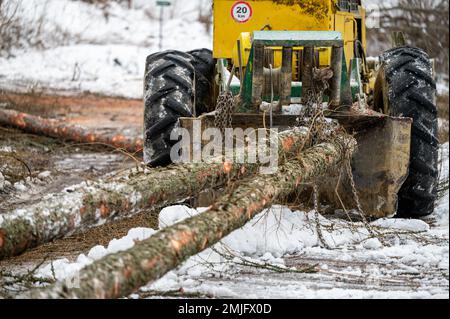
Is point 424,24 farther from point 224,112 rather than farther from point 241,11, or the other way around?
point 224,112

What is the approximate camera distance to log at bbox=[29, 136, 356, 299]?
3.98 m

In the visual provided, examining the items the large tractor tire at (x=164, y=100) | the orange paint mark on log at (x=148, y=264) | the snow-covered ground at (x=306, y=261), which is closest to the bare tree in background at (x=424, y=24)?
the large tractor tire at (x=164, y=100)

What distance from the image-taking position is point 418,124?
789cm

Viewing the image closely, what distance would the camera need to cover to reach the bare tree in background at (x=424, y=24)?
2144 cm

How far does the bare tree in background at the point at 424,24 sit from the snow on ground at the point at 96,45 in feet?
18.2

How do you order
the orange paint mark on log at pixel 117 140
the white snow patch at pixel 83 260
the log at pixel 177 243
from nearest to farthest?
1. the log at pixel 177 243
2. the white snow patch at pixel 83 260
3. the orange paint mark on log at pixel 117 140

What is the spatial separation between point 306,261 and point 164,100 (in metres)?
2.54

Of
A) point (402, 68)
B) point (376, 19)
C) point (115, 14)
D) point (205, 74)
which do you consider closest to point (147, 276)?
point (402, 68)

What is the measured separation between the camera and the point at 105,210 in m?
4.96

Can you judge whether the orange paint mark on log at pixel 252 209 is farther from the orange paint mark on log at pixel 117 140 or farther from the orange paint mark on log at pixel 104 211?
the orange paint mark on log at pixel 117 140

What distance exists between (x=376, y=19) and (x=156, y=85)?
2.70 m

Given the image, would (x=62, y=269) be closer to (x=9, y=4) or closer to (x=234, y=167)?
(x=234, y=167)

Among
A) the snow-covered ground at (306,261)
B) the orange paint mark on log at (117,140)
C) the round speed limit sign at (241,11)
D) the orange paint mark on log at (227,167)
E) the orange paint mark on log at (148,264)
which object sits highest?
the round speed limit sign at (241,11)

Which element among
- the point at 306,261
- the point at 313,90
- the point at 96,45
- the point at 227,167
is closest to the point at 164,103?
the point at 313,90
